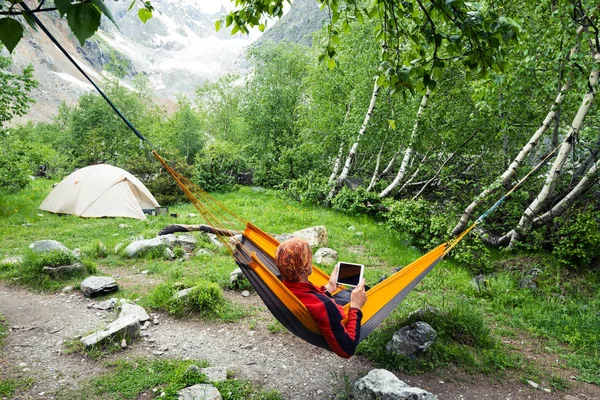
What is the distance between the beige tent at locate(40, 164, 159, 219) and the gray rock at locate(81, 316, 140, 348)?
21.0 ft

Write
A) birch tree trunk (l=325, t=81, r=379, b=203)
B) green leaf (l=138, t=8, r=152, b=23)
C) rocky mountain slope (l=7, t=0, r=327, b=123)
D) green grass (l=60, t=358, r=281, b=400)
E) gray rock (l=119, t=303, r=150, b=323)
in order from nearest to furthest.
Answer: green leaf (l=138, t=8, r=152, b=23) → green grass (l=60, t=358, r=281, b=400) → gray rock (l=119, t=303, r=150, b=323) → birch tree trunk (l=325, t=81, r=379, b=203) → rocky mountain slope (l=7, t=0, r=327, b=123)

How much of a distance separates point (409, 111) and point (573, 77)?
15.5 feet

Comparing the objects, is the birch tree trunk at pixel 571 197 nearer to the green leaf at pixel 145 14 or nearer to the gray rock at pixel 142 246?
the green leaf at pixel 145 14

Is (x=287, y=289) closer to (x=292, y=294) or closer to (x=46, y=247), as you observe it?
(x=292, y=294)


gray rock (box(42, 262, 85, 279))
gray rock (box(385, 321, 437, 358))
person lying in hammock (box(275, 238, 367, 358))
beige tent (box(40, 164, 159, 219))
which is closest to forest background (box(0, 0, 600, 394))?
beige tent (box(40, 164, 159, 219))

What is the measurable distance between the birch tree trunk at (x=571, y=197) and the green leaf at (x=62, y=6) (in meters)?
5.76

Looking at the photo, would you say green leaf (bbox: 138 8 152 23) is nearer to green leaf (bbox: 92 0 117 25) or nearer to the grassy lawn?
green leaf (bbox: 92 0 117 25)

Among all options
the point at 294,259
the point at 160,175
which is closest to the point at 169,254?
the point at 294,259

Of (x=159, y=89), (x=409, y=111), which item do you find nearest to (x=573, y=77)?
(x=409, y=111)

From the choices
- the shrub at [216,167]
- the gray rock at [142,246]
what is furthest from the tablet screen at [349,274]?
the shrub at [216,167]

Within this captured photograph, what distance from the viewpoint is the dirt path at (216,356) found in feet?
9.73

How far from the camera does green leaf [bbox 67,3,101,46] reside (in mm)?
944

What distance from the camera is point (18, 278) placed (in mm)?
4949

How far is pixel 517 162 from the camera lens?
17.7 feet
